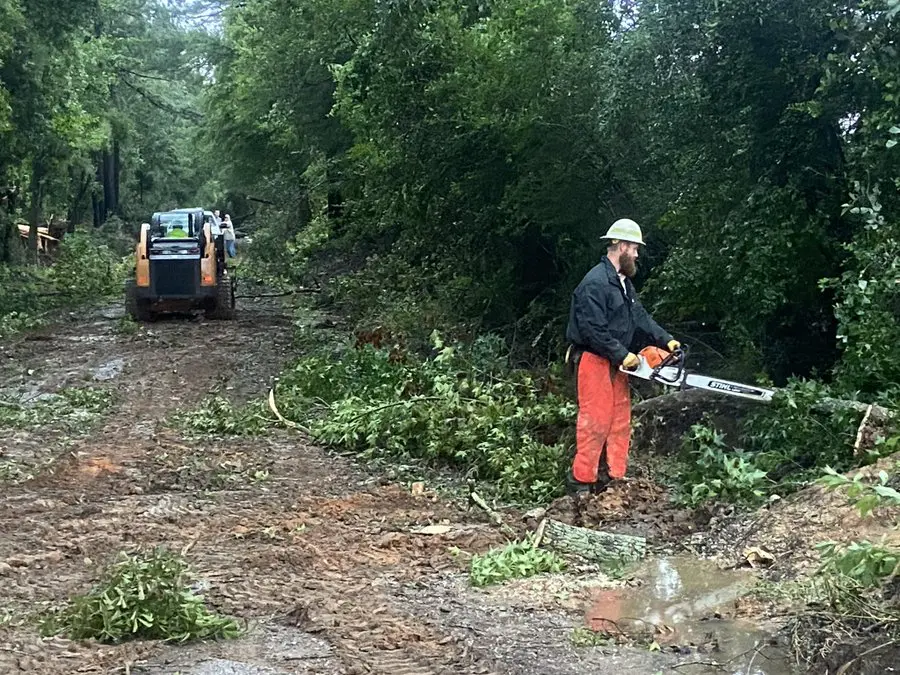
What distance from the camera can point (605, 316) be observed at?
23.1 feet

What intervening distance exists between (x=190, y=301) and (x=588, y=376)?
43.4 feet

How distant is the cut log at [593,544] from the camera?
6.11 meters

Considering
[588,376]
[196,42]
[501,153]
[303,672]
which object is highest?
[196,42]

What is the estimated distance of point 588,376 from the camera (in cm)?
713

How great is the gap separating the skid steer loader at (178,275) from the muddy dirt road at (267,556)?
7.38m

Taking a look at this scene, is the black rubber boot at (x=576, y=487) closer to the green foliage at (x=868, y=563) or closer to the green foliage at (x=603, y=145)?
the green foliage at (x=603, y=145)

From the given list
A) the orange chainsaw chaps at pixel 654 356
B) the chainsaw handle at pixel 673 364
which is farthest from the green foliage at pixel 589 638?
the orange chainsaw chaps at pixel 654 356

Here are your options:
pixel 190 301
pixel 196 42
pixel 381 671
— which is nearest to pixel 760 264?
pixel 381 671

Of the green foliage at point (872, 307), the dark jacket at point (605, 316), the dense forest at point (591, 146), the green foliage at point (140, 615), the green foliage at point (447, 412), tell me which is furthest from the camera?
the dense forest at point (591, 146)

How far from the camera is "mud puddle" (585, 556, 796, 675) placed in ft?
15.0

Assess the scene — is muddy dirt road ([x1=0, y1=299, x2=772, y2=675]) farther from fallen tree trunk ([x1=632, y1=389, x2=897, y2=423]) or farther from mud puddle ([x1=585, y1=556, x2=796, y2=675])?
fallen tree trunk ([x1=632, y1=389, x2=897, y2=423])

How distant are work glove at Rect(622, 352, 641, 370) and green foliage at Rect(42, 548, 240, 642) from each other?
9.99ft

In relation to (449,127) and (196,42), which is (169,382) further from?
(196,42)

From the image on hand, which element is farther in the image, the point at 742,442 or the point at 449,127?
the point at 449,127
